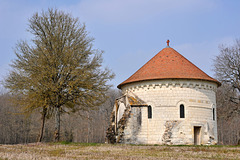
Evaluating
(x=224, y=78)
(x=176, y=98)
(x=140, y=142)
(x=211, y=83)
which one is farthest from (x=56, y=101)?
(x=224, y=78)

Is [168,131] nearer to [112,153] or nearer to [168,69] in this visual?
[168,69]

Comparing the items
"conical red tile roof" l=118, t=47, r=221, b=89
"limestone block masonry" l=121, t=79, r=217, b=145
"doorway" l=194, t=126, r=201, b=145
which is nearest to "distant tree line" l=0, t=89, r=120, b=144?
"conical red tile roof" l=118, t=47, r=221, b=89

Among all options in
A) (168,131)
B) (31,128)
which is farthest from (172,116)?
(31,128)

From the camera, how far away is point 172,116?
24.3 m

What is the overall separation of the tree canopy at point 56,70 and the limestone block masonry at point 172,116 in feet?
13.0

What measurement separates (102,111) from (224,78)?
39.5 m

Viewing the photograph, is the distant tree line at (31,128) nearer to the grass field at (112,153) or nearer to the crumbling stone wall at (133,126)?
the crumbling stone wall at (133,126)

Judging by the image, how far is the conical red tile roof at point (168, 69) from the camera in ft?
81.7

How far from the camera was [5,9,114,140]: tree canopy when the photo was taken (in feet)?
70.4

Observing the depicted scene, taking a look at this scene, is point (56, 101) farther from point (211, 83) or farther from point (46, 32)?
point (211, 83)

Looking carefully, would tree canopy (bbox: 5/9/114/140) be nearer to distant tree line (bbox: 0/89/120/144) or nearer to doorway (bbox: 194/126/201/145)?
doorway (bbox: 194/126/201/145)

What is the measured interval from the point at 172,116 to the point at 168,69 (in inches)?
160

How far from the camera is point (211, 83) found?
26.1 m

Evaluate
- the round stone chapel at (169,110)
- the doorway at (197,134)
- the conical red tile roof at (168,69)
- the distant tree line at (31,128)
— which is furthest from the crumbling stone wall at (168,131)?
the distant tree line at (31,128)
